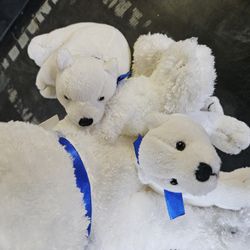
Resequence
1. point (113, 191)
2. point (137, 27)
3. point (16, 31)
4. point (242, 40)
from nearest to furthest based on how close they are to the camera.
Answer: point (113, 191), point (242, 40), point (137, 27), point (16, 31)

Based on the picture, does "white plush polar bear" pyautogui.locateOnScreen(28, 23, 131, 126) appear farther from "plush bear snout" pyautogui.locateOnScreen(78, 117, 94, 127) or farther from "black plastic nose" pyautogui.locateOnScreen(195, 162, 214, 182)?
"black plastic nose" pyautogui.locateOnScreen(195, 162, 214, 182)

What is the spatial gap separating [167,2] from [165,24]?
57 mm

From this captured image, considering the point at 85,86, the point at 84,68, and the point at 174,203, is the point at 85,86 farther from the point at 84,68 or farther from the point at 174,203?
the point at 174,203

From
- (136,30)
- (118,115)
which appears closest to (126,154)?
(118,115)

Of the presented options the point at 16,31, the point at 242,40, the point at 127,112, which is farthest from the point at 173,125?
the point at 16,31

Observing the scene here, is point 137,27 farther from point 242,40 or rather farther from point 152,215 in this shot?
point 152,215

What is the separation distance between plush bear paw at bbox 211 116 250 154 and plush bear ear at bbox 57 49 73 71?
0.28 metres

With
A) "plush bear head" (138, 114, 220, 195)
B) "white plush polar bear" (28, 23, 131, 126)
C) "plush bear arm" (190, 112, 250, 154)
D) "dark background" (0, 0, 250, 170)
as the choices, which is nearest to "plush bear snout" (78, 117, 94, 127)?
"white plush polar bear" (28, 23, 131, 126)

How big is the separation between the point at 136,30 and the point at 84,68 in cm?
43

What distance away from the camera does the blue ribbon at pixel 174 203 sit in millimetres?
626

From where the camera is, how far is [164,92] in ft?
2.23

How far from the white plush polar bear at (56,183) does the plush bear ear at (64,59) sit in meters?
0.12

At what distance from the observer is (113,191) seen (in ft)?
2.08

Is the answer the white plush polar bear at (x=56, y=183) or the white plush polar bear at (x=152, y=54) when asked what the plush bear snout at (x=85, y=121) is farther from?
the white plush polar bear at (x=152, y=54)
